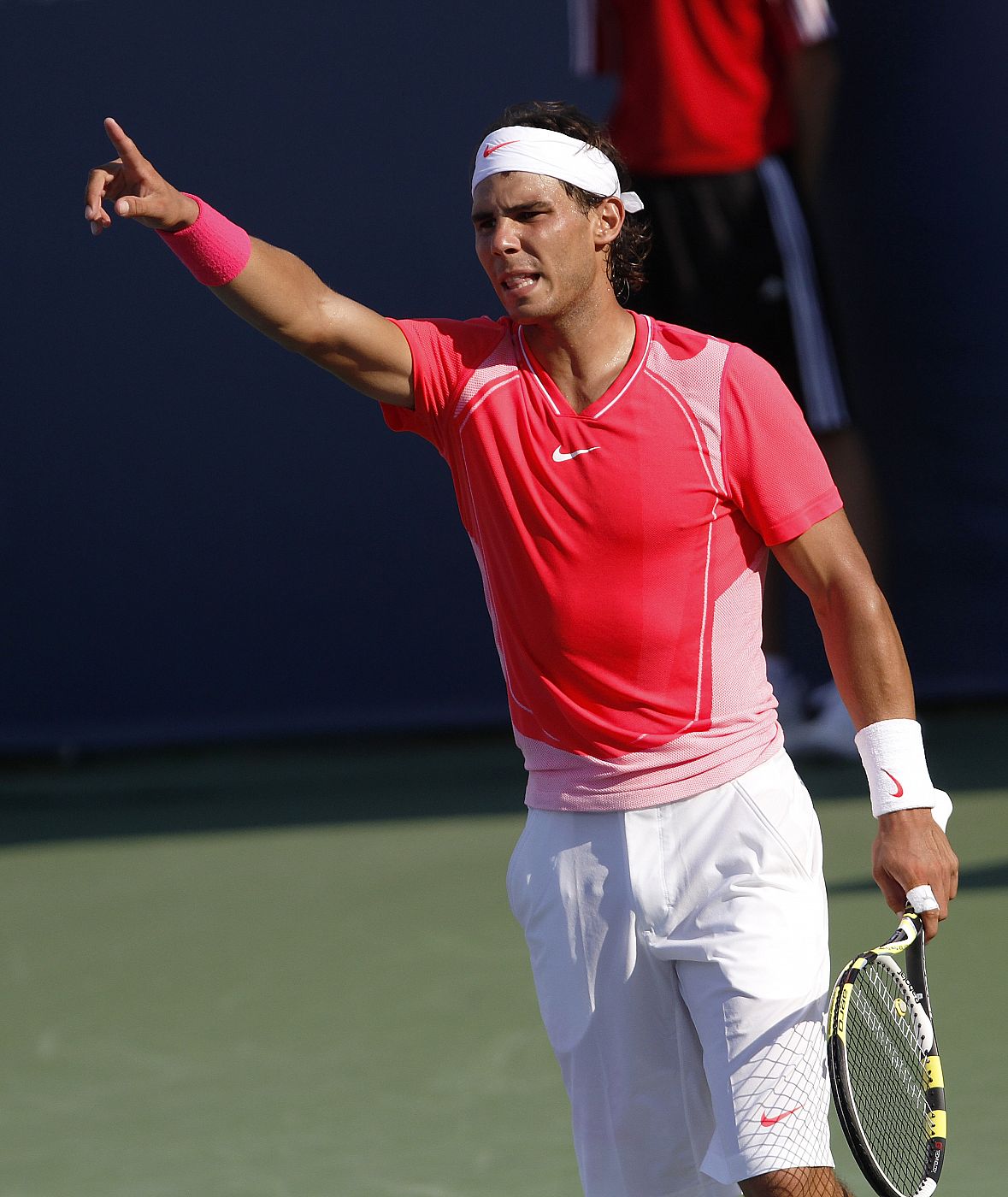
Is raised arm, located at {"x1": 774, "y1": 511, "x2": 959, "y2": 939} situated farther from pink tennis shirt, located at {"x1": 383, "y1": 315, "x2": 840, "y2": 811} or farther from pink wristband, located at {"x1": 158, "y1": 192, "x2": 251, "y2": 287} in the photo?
pink wristband, located at {"x1": 158, "y1": 192, "x2": 251, "y2": 287}

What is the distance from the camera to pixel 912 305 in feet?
20.3

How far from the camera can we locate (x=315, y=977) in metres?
4.11

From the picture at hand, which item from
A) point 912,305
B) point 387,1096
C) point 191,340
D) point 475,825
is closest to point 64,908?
point 475,825

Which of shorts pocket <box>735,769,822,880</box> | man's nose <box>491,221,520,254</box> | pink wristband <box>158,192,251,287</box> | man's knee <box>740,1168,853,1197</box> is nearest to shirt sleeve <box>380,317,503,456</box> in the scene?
man's nose <box>491,221,520,254</box>

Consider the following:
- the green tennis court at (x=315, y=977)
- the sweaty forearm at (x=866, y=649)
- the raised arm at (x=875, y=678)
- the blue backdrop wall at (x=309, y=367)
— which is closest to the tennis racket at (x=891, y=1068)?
the raised arm at (x=875, y=678)

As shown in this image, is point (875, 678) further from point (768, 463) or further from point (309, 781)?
point (309, 781)

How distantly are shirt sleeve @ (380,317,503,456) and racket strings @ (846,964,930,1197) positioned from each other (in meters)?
0.92

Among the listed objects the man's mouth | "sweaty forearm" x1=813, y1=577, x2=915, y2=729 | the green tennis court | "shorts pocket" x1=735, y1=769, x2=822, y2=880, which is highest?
the man's mouth

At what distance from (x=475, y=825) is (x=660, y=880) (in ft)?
9.81

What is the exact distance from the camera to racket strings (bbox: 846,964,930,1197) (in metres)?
2.19

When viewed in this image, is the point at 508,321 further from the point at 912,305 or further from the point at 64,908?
the point at 912,305

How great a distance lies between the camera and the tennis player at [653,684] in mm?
2346

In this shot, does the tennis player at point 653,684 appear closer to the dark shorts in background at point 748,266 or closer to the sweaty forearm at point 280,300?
the sweaty forearm at point 280,300

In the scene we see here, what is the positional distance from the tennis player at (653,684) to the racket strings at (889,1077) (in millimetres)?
79
